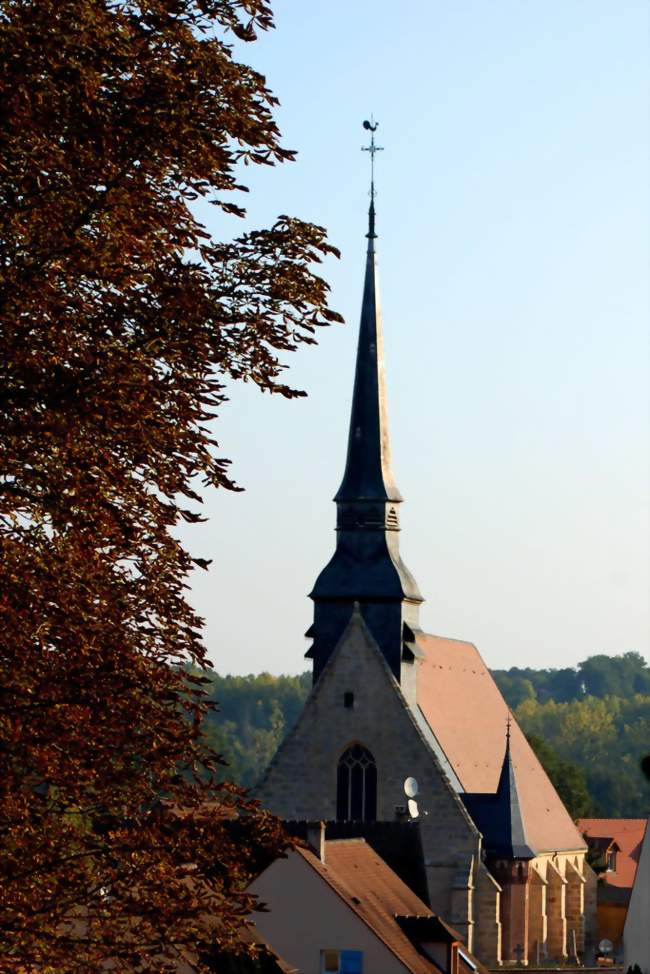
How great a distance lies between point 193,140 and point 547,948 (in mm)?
50559

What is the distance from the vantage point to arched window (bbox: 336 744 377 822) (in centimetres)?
5372

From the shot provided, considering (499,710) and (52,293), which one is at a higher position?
(499,710)

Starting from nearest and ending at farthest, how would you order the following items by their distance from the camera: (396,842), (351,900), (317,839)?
(351,900), (317,839), (396,842)

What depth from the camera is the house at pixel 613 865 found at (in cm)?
7381

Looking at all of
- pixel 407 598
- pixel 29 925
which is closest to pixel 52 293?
pixel 29 925

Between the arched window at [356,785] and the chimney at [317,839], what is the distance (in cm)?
1581

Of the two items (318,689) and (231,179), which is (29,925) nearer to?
(231,179)

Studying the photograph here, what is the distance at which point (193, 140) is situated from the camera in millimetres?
12094

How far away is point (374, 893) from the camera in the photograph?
37750 millimetres

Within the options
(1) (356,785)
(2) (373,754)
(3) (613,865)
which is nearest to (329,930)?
(1) (356,785)

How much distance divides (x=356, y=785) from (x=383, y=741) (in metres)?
1.33

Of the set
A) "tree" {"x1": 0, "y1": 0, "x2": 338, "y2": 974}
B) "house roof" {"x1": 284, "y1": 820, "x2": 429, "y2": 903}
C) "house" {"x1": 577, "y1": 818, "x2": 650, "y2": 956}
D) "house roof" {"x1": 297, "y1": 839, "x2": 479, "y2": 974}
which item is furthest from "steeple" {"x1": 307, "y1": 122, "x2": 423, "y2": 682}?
"tree" {"x1": 0, "y1": 0, "x2": 338, "y2": 974}

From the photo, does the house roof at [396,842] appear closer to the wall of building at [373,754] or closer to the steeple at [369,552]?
the wall of building at [373,754]

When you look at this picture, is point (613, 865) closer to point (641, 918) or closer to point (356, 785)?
point (356, 785)
